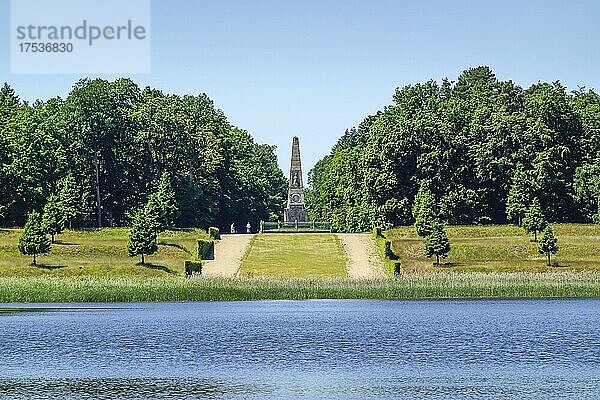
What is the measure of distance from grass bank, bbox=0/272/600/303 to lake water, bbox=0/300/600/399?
2.93m

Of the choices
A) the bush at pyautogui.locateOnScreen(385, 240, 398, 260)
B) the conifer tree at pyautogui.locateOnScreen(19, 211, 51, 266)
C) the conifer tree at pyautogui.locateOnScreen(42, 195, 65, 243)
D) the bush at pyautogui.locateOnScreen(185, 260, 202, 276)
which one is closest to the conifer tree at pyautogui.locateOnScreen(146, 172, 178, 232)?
the conifer tree at pyautogui.locateOnScreen(42, 195, 65, 243)

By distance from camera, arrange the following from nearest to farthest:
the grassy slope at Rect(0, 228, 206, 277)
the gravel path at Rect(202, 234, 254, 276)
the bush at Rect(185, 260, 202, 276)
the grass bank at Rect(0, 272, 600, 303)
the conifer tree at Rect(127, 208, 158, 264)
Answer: the grass bank at Rect(0, 272, 600, 303) < the bush at Rect(185, 260, 202, 276) < the grassy slope at Rect(0, 228, 206, 277) < the gravel path at Rect(202, 234, 254, 276) < the conifer tree at Rect(127, 208, 158, 264)

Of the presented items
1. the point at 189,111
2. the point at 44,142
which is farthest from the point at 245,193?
the point at 44,142

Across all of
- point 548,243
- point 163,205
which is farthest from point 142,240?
point 548,243

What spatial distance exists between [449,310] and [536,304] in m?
4.80

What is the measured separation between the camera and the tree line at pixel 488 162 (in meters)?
93.4

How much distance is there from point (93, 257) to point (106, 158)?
25.8 meters

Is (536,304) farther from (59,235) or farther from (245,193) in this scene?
(245,193)

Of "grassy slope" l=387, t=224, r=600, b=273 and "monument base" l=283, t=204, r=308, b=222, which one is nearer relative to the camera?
"grassy slope" l=387, t=224, r=600, b=273

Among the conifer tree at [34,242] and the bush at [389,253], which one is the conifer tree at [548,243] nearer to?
the bush at [389,253]

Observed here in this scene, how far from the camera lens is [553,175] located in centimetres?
9362

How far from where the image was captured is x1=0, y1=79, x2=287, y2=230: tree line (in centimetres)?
9262

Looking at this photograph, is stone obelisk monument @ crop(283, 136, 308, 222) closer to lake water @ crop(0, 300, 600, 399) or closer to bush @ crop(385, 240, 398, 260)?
bush @ crop(385, 240, 398, 260)

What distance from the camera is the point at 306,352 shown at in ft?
112
